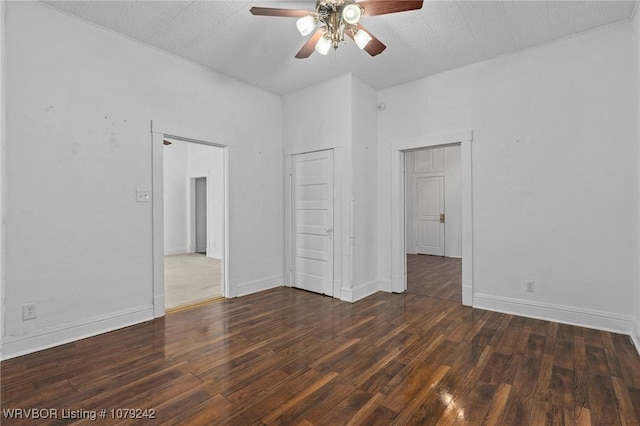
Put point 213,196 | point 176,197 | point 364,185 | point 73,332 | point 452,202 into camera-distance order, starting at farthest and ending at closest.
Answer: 1. point 176,197
2. point 452,202
3. point 213,196
4. point 364,185
5. point 73,332

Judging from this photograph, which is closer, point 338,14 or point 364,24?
point 338,14

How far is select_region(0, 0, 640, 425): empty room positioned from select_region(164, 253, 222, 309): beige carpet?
3.9 inches

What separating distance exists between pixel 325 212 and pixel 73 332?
10.4 ft

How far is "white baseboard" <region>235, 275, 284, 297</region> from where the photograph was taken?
4.50 m

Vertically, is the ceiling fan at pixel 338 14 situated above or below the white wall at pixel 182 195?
above

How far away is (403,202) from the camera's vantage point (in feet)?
15.6

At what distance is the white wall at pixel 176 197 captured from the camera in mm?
8562

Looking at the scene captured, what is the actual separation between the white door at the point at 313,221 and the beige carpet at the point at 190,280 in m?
1.35

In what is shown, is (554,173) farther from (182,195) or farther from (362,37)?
(182,195)

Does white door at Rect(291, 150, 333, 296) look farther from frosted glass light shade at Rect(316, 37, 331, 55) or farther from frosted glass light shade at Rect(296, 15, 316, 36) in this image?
frosted glass light shade at Rect(296, 15, 316, 36)

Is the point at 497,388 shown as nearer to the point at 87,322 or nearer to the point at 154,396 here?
the point at 154,396

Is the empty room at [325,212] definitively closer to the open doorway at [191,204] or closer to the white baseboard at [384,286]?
the white baseboard at [384,286]

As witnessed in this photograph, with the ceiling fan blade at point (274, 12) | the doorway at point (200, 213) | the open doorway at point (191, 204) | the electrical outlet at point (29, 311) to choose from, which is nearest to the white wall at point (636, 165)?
the ceiling fan blade at point (274, 12)

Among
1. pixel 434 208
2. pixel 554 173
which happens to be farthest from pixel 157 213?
pixel 434 208
